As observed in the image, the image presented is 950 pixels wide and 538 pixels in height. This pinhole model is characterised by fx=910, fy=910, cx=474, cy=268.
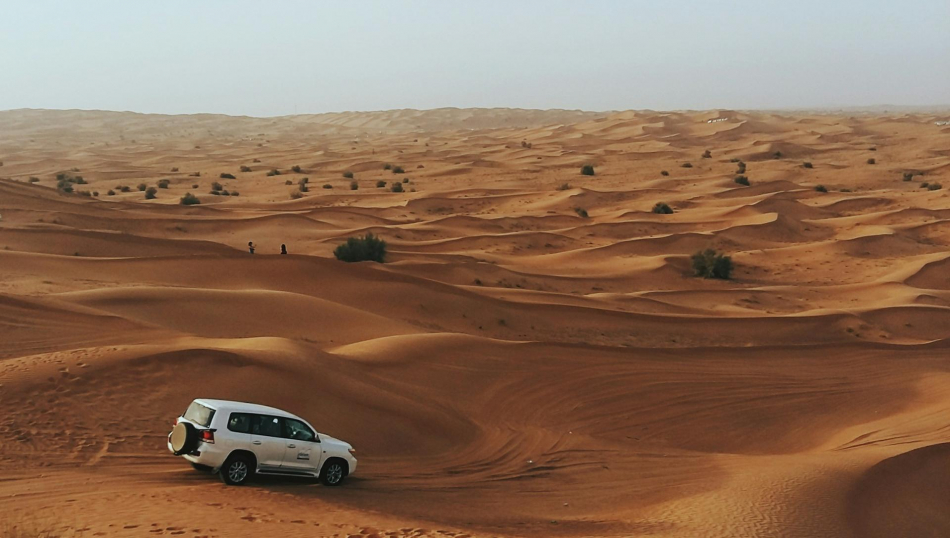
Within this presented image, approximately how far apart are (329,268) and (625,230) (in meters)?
17.3

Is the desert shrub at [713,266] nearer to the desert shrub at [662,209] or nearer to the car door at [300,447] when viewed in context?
the desert shrub at [662,209]

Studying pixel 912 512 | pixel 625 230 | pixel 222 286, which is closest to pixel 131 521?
pixel 912 512

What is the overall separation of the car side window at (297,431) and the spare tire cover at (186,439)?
40.0 inches

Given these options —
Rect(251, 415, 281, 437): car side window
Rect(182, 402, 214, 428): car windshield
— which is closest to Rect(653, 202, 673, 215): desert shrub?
Rect(251, 415, 281, 437): car side window

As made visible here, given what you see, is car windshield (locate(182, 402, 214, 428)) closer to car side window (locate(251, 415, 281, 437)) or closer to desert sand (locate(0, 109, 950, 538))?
car side window (locate(251, 415, 281, 437))

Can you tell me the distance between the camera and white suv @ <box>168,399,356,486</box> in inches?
384

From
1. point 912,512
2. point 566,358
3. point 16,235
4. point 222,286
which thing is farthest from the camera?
point 16,235

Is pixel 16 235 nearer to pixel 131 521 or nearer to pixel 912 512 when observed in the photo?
pixel 131 521

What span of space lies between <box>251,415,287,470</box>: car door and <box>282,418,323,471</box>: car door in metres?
0.08

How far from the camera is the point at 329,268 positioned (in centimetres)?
2286

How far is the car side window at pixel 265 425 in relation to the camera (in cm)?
1005

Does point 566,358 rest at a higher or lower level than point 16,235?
lower

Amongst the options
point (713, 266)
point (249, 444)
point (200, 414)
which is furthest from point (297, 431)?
point (713, 266)

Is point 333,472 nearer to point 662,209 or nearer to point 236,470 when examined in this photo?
point 236,470
